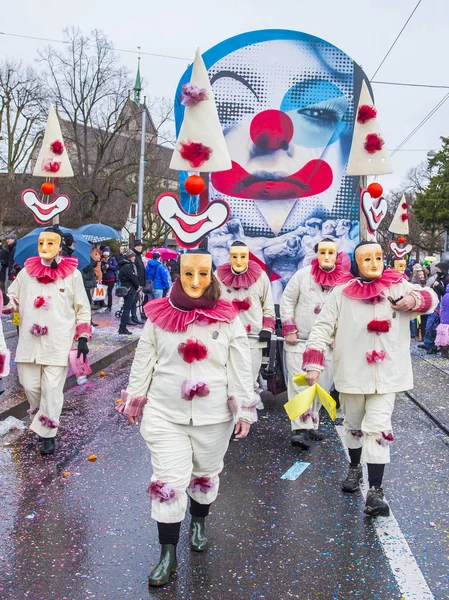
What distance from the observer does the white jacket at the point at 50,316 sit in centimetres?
566

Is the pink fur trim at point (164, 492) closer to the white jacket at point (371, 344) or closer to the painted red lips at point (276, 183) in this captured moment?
the white jacket at point (371, 344)

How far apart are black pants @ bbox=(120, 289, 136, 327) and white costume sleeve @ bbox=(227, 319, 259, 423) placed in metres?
9.12

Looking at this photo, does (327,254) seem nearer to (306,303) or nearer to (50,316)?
(306,303)

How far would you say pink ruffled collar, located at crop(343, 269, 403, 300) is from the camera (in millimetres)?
4629

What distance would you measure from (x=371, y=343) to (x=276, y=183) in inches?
140

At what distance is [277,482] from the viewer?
5055 mm

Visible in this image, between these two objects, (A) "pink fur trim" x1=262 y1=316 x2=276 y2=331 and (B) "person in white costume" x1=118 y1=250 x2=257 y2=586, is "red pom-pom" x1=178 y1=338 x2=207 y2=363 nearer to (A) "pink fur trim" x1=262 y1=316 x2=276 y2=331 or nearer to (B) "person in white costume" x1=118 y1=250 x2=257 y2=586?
(B) "person in white costume" x1=118 y1=250 x2=257 y2=586

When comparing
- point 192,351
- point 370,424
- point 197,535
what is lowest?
point 197,535

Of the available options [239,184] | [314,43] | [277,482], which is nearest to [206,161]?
[277,482]

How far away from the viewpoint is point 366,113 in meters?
5.45

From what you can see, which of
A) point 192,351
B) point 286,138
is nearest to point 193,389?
point 192,351

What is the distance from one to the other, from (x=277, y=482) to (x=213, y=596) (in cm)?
178

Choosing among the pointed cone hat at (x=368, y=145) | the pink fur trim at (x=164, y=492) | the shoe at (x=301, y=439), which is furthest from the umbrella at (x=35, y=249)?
the pink fur trim at (x=164, y=492)

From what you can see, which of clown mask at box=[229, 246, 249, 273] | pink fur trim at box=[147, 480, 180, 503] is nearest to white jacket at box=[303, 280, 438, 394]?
pink fur trim at box=[147, 480, 180, 503]
